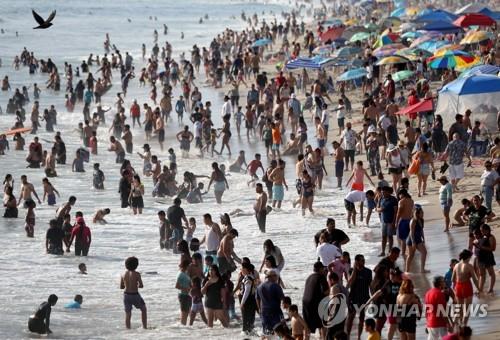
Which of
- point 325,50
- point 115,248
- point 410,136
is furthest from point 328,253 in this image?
point 325,50

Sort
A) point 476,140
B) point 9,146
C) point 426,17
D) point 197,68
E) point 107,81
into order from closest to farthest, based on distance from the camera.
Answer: point 476,140
point 9,146
point 426,17
point 107,81
point 197,68

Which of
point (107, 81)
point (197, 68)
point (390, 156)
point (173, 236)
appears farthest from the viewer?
point (197, 68)

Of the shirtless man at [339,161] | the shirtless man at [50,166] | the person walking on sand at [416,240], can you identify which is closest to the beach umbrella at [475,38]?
the shirtless man at [339,161]

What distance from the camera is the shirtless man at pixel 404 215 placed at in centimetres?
1395

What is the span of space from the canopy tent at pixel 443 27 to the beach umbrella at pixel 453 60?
15.6ft

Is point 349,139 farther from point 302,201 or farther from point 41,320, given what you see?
point 41,320

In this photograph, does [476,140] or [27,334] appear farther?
[476,140]

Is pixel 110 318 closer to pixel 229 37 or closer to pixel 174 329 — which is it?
pixel 174 329

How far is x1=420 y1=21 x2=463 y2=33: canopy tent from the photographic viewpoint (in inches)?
1238

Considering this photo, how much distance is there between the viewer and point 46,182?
68.9 feet

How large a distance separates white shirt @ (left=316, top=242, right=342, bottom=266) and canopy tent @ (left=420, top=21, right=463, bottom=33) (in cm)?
2001

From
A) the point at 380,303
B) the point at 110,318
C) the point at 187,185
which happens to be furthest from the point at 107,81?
the point at 380,303

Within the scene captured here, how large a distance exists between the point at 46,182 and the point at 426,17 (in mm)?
16884

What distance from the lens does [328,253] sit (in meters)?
12.4
